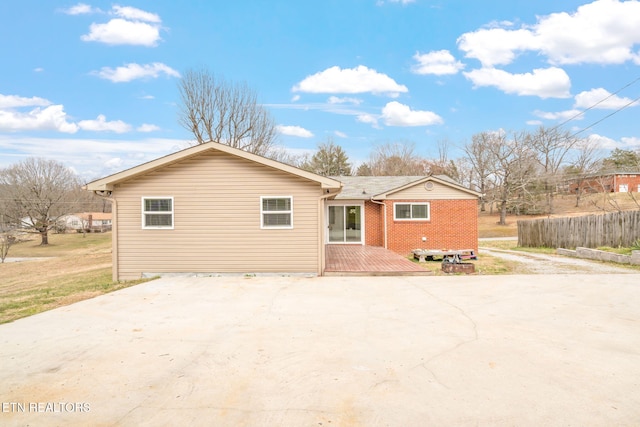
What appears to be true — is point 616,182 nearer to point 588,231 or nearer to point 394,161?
point 394,161

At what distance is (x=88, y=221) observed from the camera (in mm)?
56062

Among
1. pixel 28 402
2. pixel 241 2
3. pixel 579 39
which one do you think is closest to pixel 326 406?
pixel 28 402

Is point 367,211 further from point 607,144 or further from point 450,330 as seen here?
point 607,144

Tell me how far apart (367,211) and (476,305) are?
10.7 m

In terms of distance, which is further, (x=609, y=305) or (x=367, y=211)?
(x=367, y=211)

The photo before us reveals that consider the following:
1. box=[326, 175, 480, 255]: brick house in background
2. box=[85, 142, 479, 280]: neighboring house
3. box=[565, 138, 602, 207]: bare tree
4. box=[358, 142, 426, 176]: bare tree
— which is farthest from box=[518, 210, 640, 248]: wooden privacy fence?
box=[565, 138, 602, 207]: bare tree

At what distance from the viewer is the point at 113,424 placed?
289 centimetres

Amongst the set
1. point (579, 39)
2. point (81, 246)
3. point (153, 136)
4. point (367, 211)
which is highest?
point (579, 39)

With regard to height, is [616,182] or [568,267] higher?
[616,182]

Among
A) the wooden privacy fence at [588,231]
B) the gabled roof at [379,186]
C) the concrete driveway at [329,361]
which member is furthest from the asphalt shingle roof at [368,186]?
the concrete driveway at [329,361]

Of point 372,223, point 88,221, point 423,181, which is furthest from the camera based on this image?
point 88,221

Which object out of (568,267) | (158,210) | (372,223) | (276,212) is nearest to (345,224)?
(372,223)

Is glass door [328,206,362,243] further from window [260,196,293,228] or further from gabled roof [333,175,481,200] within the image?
window [260,196,293,228]

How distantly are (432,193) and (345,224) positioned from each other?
419 centimetres
